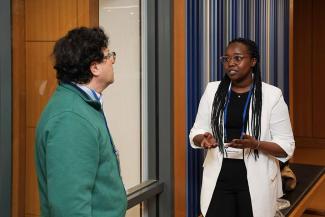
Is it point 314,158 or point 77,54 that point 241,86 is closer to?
point 77,54

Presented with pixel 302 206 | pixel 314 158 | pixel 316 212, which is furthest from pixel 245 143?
pixel 314 158

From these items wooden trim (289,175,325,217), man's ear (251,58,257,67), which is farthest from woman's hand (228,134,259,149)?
wooden trim (289,175,325,217)

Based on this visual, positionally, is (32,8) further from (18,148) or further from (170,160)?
(170,160)

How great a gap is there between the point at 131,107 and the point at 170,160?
41 centimetres

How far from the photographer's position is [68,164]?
1329 millimetres

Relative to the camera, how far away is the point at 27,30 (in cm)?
190

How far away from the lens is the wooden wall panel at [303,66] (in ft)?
27.3

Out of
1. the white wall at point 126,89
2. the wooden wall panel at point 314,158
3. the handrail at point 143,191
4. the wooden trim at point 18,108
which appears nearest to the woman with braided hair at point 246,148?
the handrail at point 143,191

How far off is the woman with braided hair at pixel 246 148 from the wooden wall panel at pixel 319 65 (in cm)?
617

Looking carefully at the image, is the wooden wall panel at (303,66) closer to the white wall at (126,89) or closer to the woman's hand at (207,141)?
the white wall at (126,89)

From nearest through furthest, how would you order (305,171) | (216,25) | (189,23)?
(189,23) → (216,25) → (305,171)

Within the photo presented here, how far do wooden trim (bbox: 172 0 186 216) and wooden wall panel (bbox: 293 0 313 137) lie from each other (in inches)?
231

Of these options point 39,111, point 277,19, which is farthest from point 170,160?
point 277,19

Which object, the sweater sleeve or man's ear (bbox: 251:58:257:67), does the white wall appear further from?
the sweater sleeve
